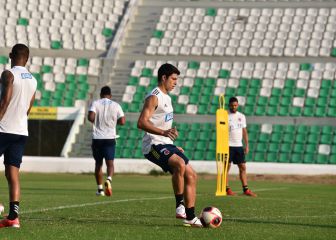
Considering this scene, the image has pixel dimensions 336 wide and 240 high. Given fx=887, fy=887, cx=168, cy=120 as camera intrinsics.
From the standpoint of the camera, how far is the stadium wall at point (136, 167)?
33000mm

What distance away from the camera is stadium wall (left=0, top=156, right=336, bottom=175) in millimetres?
33000

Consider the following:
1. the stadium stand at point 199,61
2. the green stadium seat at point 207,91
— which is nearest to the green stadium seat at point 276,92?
the stadium stand at point 199,61

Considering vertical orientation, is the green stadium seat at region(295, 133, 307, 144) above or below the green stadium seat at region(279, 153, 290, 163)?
above

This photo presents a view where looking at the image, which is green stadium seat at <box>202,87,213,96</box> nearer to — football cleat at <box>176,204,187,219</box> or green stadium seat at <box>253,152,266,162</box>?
green stadium seat at <box>253,152,266,162</box>

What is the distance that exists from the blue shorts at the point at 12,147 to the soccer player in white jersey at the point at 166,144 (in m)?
1.62

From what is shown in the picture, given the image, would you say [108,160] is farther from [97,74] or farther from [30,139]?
[97,74]

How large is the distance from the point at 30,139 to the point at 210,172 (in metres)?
8.47

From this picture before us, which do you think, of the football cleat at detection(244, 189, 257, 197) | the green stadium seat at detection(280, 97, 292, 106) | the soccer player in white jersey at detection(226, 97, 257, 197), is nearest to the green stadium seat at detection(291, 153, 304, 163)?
the green stadium seat at detection(280, 97, 292, 106)

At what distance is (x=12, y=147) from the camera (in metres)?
10.5

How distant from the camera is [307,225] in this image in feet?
38.5

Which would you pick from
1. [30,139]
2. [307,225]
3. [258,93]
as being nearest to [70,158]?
[30,139]

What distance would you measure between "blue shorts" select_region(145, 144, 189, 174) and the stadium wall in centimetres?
2166

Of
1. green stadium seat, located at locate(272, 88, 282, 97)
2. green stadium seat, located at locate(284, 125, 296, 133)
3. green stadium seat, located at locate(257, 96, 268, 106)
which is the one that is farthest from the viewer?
green stadium seat, located at locate(272, 88, 282, 97)

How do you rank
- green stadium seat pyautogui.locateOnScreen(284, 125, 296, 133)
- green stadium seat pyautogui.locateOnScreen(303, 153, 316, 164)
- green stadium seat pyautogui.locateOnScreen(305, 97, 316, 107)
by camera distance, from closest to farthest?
green stadium seat pyautogui.locateOnScreen(303, 153, 316, 164)
green stadium seat pyautogui.locateOnScreen(284, 125, 296, 133)
green stadium seat pyautogui.locateOnScreen(305, 97, 316, 107)
